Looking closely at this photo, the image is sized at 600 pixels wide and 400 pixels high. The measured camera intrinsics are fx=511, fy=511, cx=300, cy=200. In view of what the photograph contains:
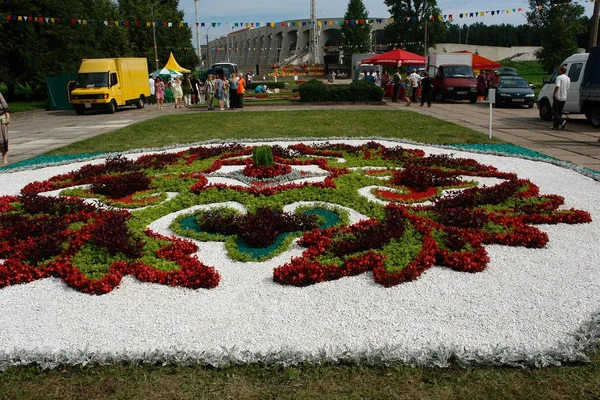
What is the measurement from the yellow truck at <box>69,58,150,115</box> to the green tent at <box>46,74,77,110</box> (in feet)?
11.3

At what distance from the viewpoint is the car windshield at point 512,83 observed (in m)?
26.8

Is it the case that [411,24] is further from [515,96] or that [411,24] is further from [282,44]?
[515,96]

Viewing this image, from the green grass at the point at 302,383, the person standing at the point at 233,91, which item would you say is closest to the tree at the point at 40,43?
the person standing at the point at 233,91

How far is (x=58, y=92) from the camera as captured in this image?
109ft

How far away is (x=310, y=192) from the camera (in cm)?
784

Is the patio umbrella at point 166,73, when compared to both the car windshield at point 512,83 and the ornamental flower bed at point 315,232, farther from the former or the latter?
the ornamental flower bed at point 315,232

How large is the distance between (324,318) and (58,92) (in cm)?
3389

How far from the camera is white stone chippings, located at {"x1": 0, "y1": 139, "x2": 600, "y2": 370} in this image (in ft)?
12.5

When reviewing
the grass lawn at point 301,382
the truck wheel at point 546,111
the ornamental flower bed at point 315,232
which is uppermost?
the truck wheel at point 546,111

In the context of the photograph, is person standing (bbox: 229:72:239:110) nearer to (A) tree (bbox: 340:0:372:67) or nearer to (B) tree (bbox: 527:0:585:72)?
(B) tree (bbox: 527:0:585:72)

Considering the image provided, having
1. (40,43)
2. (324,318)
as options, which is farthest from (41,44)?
(324,318)

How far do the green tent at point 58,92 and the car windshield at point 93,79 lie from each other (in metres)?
5.13

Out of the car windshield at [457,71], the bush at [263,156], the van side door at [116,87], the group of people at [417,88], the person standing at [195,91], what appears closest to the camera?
the bush at [263,156]

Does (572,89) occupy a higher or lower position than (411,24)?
lower
